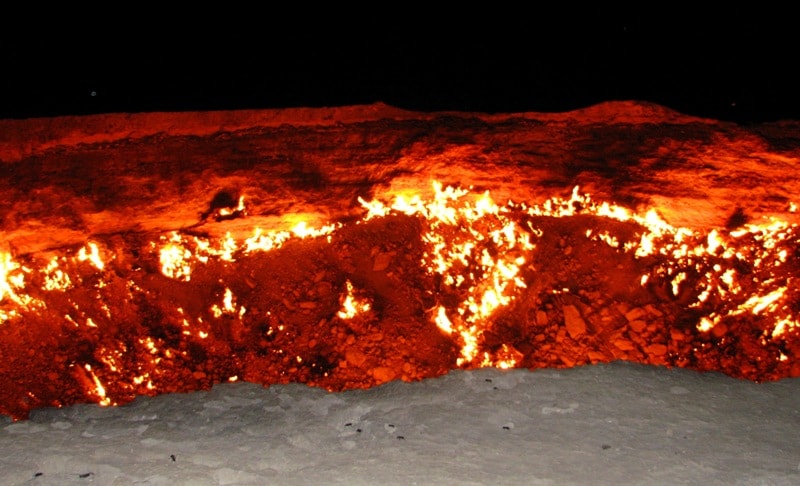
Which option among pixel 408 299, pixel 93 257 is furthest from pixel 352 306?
pixel 93 257

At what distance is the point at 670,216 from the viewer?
427cm

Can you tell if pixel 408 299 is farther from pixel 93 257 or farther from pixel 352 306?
pixel 93 257

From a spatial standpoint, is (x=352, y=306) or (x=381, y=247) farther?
(x=381, y=247)

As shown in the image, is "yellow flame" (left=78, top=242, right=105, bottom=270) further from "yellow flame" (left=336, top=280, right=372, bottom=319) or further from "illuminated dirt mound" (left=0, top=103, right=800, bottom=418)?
"yellow flame" (left=336, top=280, right=372, bottom=319)

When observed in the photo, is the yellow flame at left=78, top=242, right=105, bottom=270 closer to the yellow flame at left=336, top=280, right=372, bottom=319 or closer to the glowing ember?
the glowing ember

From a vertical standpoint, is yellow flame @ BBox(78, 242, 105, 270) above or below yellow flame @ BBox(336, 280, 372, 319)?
above

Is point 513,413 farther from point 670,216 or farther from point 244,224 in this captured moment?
point 244,224

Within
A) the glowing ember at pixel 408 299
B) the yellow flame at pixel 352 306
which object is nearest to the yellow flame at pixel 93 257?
the glowing ember at pixel 408 299

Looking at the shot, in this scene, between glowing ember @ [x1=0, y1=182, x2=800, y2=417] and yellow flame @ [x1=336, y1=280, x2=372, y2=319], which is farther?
yellow flame @ [x1=336, y1=280, x2=372, y2=319]

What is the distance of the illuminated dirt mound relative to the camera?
4.10 meters

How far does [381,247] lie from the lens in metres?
4.36

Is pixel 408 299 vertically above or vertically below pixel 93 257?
below

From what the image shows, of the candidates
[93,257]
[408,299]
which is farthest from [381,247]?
[93,257]

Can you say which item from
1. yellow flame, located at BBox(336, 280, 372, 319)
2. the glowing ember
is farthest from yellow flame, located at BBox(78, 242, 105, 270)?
yellow flame, located at BBox(336, 280, 372, 319)
